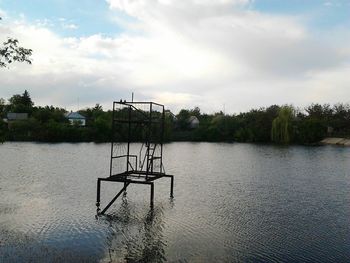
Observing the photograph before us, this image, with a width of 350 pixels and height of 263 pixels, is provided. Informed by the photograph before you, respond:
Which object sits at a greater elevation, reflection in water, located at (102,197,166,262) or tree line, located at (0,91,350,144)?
tree line, located at (0,91,350,144)

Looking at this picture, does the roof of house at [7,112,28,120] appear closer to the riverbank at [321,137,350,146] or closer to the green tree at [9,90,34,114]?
the green tree at [9,90,34,114]

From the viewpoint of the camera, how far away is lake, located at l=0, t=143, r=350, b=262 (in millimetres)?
11195

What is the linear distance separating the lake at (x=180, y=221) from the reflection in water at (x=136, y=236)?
1.2 inches

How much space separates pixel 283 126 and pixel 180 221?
6457cm

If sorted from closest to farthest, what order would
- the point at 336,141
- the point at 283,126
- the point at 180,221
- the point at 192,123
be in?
the point at 180,221, the point at 336,141, the point at 283,126, the point at 192,123

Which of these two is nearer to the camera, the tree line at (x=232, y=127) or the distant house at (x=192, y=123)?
the tree line at (x=232, y=127)

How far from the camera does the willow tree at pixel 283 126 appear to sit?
75500 millimetres

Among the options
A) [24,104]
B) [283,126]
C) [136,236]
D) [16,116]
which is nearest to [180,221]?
[136,236]

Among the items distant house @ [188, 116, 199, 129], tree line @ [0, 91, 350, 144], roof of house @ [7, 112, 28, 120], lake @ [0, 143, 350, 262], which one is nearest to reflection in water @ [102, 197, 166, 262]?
lake @ [0, 143, 350, 262]

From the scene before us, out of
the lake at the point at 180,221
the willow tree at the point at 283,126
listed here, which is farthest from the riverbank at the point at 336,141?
the lake at the point at 180,221

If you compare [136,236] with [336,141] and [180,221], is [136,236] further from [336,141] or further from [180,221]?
[336,141]

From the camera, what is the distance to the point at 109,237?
12.6m

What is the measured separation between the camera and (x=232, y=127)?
87688 millimetres

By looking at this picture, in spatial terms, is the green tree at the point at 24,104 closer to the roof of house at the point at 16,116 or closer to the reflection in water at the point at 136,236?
the roof of house at the point at 16,116
